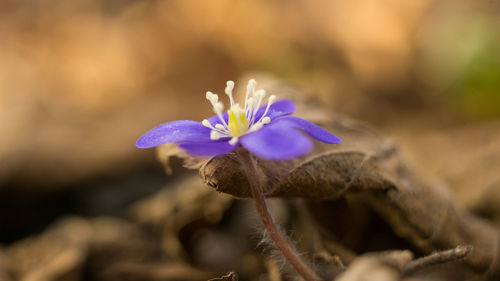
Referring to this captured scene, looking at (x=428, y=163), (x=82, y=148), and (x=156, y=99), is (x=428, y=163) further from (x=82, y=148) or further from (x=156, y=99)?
(x=156, y=99)

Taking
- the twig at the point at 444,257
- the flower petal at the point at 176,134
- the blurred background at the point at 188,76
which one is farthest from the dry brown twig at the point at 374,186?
the blurred background at the point at 188,76

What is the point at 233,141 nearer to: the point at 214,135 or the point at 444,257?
the point at 214,135

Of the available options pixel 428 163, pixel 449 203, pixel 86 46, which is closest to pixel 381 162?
pixel 449 203

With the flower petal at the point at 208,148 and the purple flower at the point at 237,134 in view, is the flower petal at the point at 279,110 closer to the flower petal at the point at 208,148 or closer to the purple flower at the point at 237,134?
the purple flower at the point at 237,134

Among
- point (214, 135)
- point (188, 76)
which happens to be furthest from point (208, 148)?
point (188, 76)

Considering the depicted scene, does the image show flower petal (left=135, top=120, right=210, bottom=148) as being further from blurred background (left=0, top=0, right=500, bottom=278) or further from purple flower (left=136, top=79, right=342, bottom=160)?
blurred background (left=0, top=0, right=500, bottom=278)

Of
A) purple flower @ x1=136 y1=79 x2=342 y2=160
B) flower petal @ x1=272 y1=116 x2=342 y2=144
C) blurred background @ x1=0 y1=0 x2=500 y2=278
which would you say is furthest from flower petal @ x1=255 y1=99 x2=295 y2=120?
blurred background @ x1=0 y1=0 x2=500 y2=278
